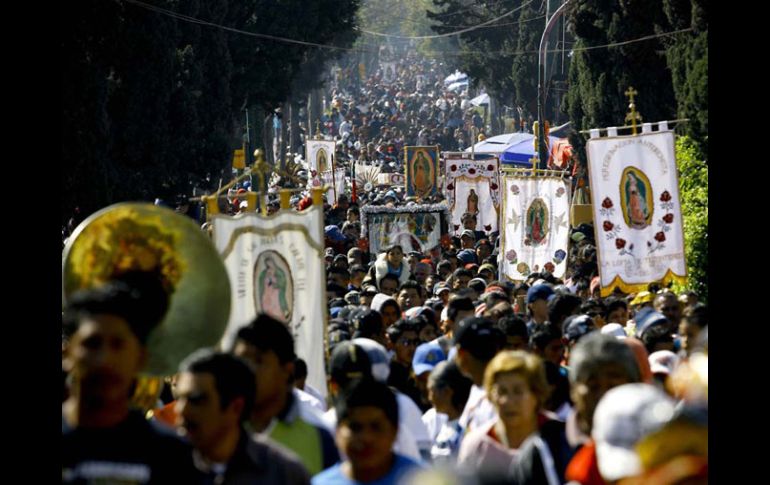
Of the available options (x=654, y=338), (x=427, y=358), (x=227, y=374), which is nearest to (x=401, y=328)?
(x=427, y=358)

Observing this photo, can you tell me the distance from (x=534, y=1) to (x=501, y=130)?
75.1 ft

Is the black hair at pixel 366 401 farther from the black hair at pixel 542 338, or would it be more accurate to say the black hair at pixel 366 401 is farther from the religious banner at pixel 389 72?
the religious banner at pixel 389 72

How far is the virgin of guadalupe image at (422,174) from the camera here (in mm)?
27156

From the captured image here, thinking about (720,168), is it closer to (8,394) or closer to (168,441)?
(8,394)

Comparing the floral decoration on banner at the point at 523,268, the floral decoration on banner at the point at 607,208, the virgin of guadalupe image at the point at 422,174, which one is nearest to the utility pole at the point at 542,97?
the virgin of guadalupe image at the point at 422,174

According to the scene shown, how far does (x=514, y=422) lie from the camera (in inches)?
239

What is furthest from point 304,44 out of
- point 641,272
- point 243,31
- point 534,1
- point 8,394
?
point 8,394

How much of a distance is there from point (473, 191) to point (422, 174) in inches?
170

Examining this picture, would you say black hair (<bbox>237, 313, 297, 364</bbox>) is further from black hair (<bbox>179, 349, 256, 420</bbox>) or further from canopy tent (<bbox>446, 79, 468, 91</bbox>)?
canopy tent (<bbox>446, 79, 468, 91</bbox>)

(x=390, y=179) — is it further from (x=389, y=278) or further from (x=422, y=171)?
(x=389, y=278)

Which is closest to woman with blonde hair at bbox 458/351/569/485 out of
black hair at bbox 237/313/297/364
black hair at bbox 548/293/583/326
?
black hair at bbox 237/313/297/364

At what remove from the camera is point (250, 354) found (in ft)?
20.4

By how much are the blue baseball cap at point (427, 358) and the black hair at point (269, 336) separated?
2542 mm

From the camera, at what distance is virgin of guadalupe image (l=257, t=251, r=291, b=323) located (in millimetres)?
9109
